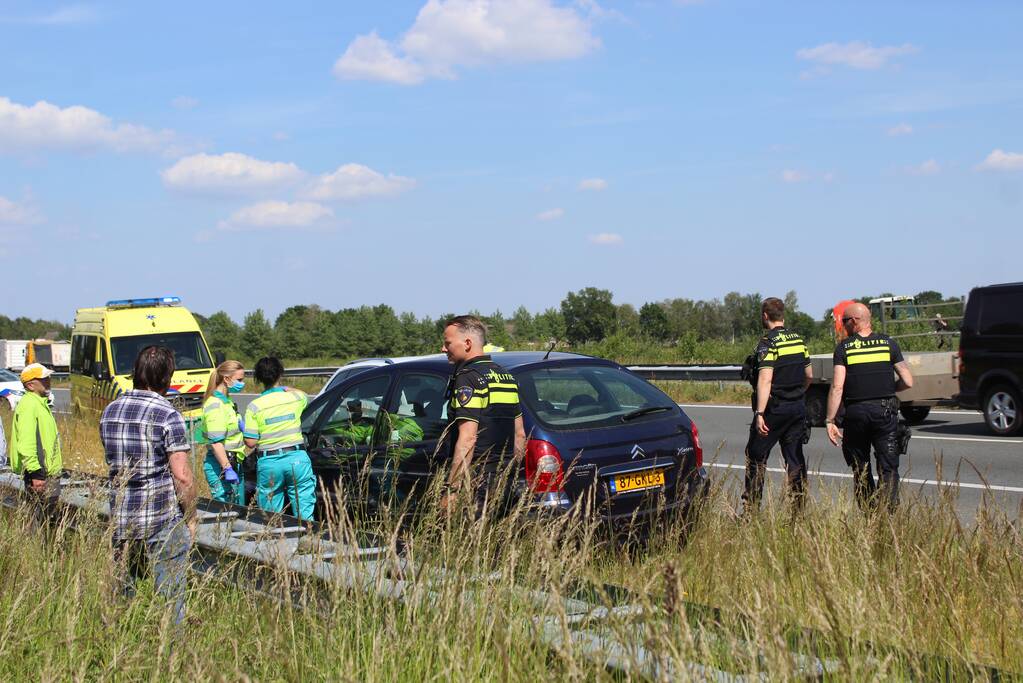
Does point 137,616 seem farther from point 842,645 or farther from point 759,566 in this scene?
point 842,645

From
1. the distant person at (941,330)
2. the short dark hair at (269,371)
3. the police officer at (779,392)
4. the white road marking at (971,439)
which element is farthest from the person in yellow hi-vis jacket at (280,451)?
the distant person at (941,330)

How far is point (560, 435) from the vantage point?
271 inches

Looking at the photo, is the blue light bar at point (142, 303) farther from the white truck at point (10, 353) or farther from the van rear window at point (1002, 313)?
the white truck at point (10, 353)

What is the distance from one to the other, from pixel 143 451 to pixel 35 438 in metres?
2.94

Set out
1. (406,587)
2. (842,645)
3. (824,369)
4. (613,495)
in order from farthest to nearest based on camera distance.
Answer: (824,369), (613,495), (406,587), (842,645)

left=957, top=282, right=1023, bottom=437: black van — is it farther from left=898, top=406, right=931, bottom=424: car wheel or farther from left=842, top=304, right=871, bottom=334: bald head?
left=842, top=304, right=871, bottom=334: bald head

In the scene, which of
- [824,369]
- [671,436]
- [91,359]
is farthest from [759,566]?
[91,359]

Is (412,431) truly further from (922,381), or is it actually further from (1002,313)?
(922,381)

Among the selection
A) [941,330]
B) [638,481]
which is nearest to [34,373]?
[638,481]

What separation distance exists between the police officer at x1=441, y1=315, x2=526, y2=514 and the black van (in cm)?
1154

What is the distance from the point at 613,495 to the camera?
6.89 metres

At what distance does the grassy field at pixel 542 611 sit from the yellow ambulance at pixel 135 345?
50.2 feet

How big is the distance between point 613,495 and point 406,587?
3159mm

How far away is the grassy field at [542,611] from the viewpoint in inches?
128
